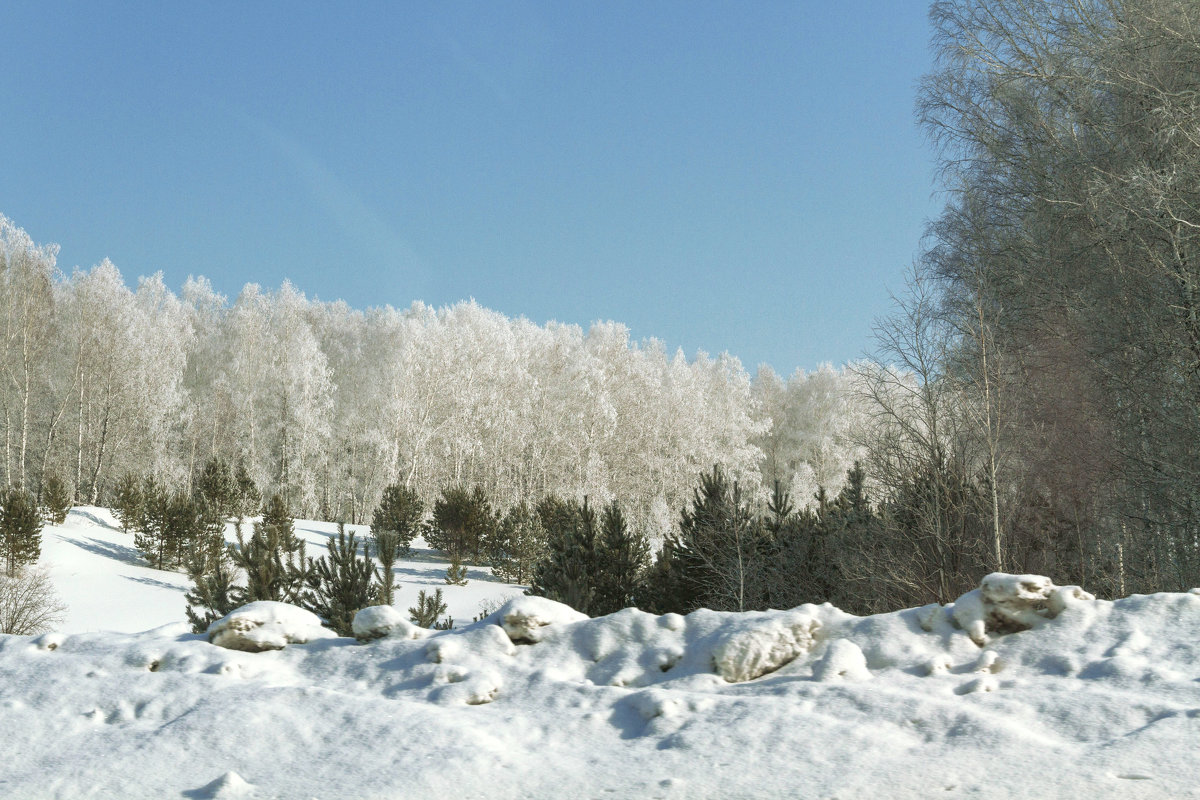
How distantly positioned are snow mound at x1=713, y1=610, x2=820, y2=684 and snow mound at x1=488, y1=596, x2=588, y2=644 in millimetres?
995

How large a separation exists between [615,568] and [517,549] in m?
4.98

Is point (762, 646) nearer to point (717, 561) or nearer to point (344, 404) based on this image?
point (717, 561)

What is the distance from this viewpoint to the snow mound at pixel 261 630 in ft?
15.5

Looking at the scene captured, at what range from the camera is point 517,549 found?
16.5 meters

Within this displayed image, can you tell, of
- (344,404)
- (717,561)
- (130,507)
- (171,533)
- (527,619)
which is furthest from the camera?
(344,404)

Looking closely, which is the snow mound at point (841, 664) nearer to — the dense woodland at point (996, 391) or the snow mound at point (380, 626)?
the snow mound at point (380, 626)

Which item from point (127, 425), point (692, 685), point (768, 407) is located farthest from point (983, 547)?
point (768, 407)

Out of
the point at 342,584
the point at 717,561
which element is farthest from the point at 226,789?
the point at 717,561

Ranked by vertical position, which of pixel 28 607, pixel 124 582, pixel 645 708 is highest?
pixel 645 708

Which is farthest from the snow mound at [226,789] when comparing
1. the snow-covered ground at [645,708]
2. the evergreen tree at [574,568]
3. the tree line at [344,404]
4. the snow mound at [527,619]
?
the tree line at [344,404]

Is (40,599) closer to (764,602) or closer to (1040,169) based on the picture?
(764,602)

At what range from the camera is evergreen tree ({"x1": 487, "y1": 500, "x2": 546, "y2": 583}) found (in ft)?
53.9

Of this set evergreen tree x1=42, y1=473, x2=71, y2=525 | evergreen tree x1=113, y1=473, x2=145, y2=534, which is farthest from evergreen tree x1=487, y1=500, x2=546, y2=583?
evergreen tree x1=42, y1=473, x2=71, y2=525

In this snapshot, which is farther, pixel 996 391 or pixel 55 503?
pixel 55 503
